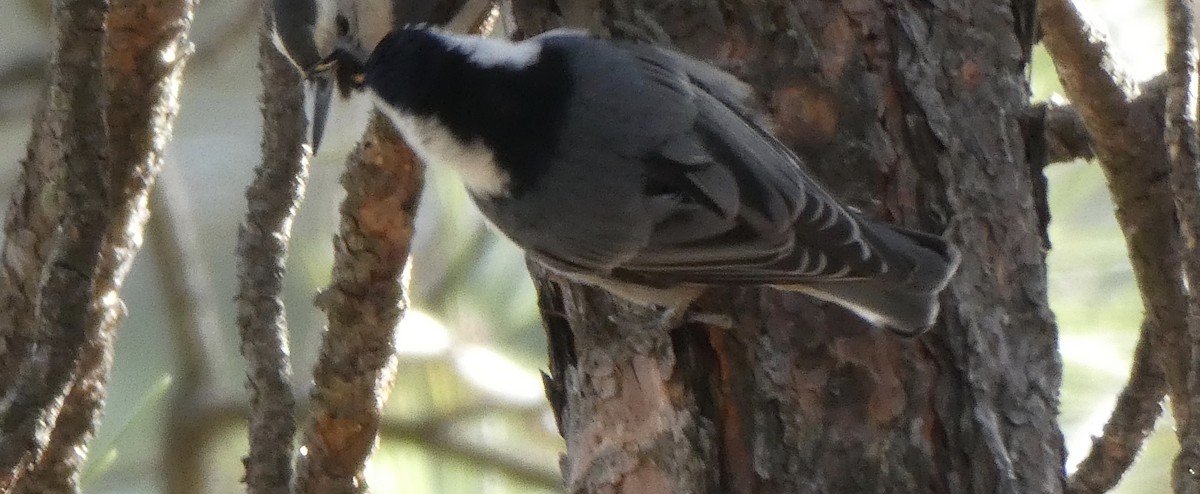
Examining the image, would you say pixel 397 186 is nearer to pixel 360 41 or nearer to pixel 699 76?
pixel 360 41

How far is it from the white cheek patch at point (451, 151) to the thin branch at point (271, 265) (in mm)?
180

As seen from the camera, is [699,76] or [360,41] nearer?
[699,76]

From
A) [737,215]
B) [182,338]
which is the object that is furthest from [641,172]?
[182,338]

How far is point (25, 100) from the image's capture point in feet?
5.17

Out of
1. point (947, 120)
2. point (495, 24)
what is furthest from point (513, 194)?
point (495, 24)

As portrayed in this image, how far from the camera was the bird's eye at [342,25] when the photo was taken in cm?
116

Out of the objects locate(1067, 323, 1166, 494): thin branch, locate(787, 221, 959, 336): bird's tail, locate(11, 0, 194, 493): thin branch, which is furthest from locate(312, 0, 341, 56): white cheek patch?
locate(1067, 323, 1166, 494): thin branch

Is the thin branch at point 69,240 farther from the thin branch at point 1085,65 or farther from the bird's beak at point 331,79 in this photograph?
the thin branch at point 1085,65

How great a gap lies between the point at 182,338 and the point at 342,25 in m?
0.59

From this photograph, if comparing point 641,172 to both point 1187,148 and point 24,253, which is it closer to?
point 1187,148

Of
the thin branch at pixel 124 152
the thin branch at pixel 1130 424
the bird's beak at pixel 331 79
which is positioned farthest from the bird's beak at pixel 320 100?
the thin branch at pixel 1130 424

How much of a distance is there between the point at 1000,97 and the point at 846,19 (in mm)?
153

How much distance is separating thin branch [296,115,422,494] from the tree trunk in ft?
0.56

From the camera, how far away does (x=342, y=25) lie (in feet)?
3.81
